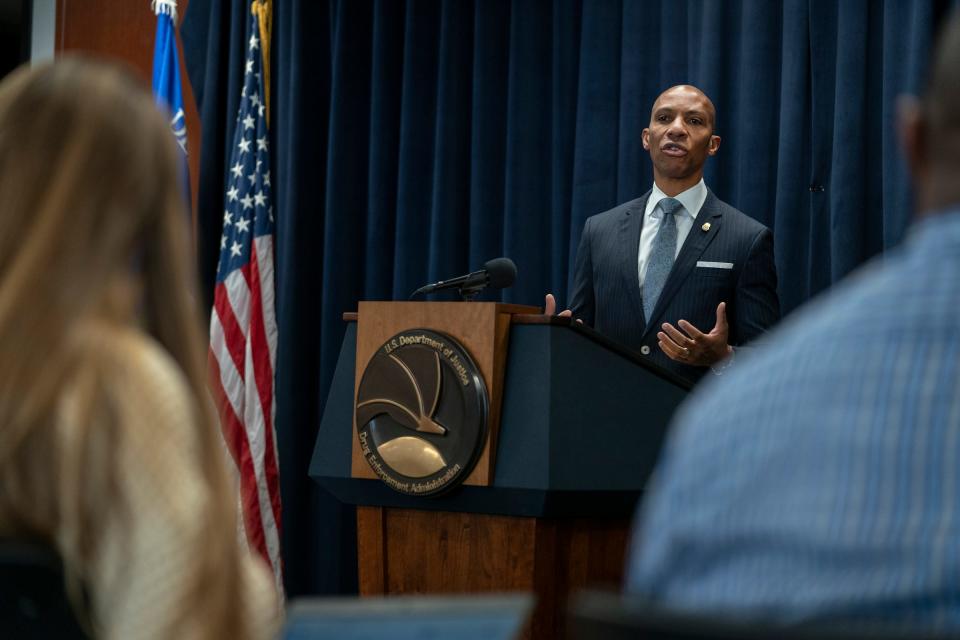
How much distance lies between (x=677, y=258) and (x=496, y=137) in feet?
5.46

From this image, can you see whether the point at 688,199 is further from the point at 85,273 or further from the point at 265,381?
the point at 85,273

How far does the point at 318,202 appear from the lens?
19.9 ft

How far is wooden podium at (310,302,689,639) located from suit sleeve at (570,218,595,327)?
116cm

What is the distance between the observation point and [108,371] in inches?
42.8

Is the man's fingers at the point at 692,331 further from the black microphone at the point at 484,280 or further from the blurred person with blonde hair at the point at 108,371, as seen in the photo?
the blurred person with blonde hair at the point at 108,371

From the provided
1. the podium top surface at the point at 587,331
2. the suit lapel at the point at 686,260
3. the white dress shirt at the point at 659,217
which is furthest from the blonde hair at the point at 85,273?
the white dress shirt at the point at 659,217

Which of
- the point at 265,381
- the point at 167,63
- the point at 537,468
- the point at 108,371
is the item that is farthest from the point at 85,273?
the point at 167,63

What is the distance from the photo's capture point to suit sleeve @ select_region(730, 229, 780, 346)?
163 inches

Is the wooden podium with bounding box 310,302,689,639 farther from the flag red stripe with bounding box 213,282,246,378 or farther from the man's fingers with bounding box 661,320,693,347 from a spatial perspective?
the flag red stripe with bounding box 213,282,246,378

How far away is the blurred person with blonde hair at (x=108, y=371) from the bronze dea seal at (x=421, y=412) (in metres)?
1.96

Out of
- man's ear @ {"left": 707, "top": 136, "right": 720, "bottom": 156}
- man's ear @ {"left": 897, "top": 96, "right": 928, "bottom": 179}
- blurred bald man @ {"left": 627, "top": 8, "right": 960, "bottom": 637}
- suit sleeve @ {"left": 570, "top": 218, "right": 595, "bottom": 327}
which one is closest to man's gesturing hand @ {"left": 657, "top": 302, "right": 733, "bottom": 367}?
suit sleeve @ {"left": 570, "top": 218, "right": 595, "bottom": 327}

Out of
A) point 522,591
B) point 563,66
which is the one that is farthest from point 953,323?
point 563,66

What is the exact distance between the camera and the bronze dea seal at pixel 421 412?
10.4 feet

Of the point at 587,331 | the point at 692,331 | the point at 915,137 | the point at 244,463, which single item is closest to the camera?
the point at 915,137
